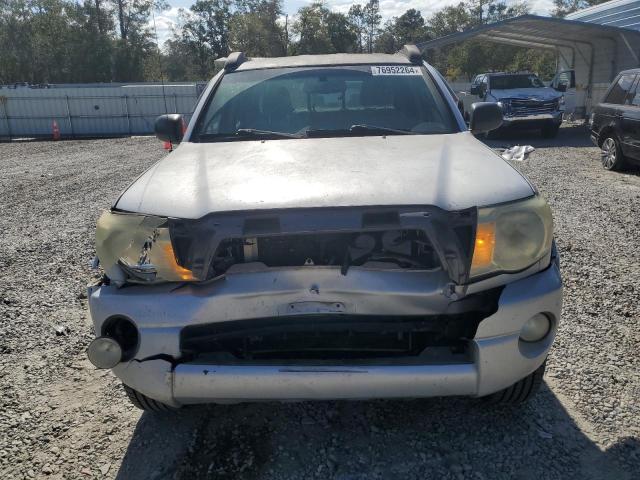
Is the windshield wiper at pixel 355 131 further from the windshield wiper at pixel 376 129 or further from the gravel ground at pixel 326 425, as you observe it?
the gravel ground at pixel 326 425

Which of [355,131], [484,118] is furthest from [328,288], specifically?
[484,118]

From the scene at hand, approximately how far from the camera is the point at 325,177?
2492mm

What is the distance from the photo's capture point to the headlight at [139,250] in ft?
7.39

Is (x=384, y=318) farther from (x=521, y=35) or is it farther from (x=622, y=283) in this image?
(x=521, y=35)

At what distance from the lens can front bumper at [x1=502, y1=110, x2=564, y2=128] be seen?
15.2 metres

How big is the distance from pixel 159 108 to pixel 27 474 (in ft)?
65.7

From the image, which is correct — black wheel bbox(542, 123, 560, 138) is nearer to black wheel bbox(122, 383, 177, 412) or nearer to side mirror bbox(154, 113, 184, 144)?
side mirror bbox(154, 113, 184, 144)

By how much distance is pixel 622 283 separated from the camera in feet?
14.6

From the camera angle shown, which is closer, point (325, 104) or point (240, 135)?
point (240, 135)

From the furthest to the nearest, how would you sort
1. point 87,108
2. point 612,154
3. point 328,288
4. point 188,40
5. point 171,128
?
point 188,40 < point 87,108 < point 612,154 < point 171,128 < point 328,288

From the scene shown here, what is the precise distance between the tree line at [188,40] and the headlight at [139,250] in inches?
1474

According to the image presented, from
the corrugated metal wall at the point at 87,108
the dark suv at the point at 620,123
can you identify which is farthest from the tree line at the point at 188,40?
the dark suv at the point at 620,123

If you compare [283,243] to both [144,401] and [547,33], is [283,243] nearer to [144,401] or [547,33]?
Result: [144,401]

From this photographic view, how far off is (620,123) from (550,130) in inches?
255
